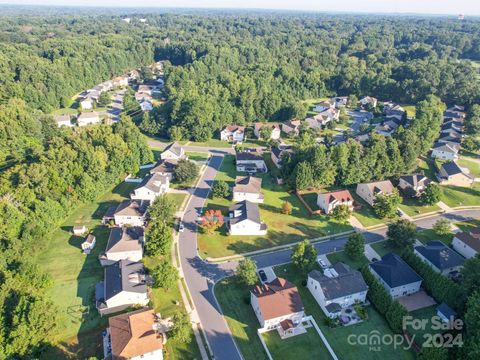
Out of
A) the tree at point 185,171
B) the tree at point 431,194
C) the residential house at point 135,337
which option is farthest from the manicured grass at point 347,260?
the tree at point 185,171

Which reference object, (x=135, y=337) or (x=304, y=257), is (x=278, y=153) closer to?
(x=304, y=257)

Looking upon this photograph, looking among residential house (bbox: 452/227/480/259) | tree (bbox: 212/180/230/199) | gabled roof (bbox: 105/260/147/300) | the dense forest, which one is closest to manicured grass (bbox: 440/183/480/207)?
the dense forest

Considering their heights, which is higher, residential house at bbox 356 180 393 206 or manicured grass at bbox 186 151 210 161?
residential house at bbox 356 180 393 206

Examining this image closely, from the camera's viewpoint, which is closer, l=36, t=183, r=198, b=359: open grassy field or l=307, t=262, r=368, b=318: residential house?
l=36, t=183, r=198, b=359: open grassy field

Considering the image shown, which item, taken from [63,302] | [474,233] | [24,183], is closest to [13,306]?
[63,302]

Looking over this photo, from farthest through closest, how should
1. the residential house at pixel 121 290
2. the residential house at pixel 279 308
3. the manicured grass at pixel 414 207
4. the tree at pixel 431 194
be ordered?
the tree at pixel 431 194 → the manicured grass at pixel 414 207 → the residential house at pixel 121 290 → the residential house at pixel 279 308

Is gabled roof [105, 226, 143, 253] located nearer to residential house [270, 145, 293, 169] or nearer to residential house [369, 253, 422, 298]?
residential house [369, 253, 422, 298]

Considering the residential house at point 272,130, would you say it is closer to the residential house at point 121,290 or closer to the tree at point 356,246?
the tree at point 356,246
